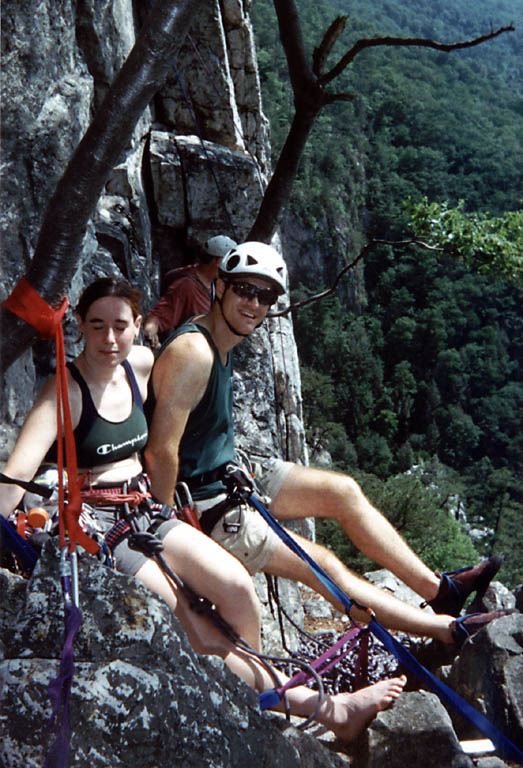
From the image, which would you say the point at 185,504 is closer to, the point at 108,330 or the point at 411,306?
the point at 108,330

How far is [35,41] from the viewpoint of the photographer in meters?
3.92

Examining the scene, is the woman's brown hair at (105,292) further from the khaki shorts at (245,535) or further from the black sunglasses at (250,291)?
the khaki shorts at (245,535)

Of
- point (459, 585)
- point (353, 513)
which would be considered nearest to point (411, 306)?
point (459, 585)

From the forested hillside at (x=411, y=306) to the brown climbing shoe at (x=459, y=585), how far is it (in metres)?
39.8

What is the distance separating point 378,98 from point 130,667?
102663 millimetres

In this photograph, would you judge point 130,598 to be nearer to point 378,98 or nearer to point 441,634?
point 441,634

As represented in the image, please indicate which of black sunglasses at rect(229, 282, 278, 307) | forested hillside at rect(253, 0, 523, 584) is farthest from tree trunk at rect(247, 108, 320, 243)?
forested hillside at rect(253, 0, 523, 584)

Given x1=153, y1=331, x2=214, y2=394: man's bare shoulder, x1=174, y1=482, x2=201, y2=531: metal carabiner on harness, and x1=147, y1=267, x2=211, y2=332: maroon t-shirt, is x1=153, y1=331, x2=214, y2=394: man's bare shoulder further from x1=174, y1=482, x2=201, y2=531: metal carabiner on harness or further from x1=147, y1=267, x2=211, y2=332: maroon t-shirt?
x1=147, y1=267, x2=211, y2=332: maroon t-shirt

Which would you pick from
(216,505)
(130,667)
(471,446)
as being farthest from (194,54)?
(471,446)

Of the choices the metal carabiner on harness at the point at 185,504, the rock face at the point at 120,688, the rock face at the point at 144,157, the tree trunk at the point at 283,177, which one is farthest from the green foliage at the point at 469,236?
the rock face at the point at 120,688

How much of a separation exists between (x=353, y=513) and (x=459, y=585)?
617 millimetres

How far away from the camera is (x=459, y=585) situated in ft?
11.1

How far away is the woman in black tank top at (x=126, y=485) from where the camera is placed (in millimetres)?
2443

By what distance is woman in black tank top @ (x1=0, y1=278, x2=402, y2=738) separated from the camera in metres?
2.44
